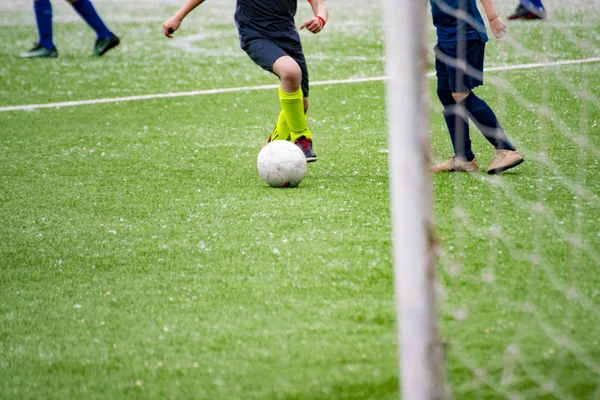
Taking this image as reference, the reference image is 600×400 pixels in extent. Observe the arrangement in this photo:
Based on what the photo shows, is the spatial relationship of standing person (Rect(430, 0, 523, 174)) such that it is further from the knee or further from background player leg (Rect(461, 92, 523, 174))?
the knee

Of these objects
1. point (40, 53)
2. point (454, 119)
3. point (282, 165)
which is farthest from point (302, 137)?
point (40, 53)

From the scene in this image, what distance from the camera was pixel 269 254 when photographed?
4.11 m

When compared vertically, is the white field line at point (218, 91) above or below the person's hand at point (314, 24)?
below

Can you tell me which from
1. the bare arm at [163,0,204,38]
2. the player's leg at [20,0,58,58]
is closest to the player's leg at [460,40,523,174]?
the bare arm at [163,0,204,38]

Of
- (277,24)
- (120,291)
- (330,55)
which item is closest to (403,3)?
(120,291)

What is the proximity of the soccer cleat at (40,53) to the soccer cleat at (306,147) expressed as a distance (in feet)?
21.4

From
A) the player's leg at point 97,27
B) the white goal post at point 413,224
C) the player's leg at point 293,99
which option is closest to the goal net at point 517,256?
the white goal post at point 413,224

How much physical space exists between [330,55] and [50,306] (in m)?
7.82

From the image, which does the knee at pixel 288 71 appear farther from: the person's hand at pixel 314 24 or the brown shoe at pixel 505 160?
the brown shoe at pixel 505 160

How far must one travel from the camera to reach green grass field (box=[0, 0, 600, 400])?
2.93 m

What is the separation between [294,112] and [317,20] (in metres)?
0.67

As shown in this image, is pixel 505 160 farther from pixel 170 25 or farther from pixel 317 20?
pixel 170 25

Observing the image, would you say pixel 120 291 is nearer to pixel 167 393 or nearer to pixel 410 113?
pixel 167 393

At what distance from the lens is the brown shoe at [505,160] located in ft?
17.3
